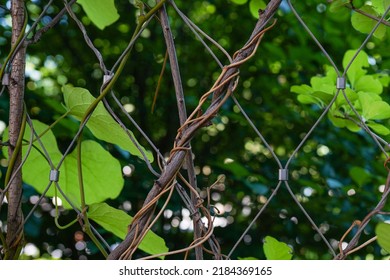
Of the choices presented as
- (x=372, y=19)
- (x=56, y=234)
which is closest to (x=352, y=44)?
(x=56, y=234)

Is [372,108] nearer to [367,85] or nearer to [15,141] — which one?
[367,85]

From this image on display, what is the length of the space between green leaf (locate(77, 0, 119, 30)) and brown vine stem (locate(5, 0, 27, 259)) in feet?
0.24

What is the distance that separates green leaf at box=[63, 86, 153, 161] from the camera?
0.56 meters

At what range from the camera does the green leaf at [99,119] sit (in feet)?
1.84

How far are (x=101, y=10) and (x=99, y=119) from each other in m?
0.13

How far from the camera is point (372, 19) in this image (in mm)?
623

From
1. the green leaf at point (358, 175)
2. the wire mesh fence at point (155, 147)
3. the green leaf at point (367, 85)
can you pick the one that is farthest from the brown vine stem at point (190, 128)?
the green leaf at point (358, 175)

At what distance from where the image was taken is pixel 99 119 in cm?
57

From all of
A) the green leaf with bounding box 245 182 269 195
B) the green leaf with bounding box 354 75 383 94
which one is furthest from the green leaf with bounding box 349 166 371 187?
the green leaf with bounding box 354 75 383 94

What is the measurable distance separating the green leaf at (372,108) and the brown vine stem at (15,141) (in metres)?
0.32

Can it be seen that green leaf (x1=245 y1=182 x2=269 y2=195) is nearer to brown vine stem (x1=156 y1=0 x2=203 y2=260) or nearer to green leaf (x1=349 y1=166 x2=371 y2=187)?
green leaf (x1=349 y1=166 x2=371 y2=187)

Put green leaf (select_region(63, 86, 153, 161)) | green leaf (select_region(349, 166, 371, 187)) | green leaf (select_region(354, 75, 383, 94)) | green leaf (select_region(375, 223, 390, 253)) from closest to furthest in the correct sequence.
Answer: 1. green leaf (select_region(375, 223, 390, 253))
2. green leaf (select_region(63, 86, 153, 161))
3. green leaf (select_region(354, 75, 383, 94))
4. green leaf (select_region(349, 166, 371, 187))

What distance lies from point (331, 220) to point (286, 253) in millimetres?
1166

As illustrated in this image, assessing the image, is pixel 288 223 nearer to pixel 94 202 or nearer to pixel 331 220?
pixel 331 220
